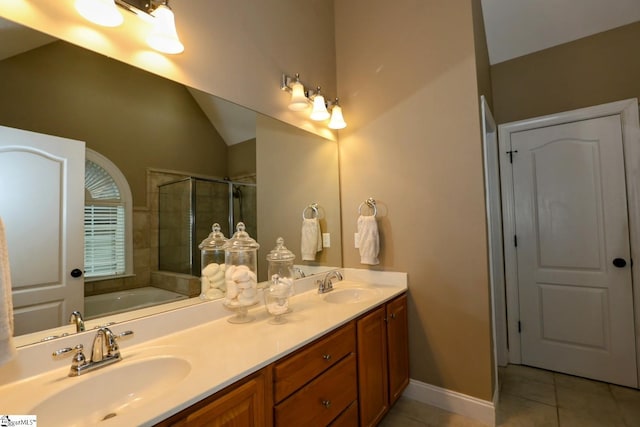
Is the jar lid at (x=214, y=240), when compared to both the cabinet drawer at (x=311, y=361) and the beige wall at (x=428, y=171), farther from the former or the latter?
the beige wall at (x=428, y=171)

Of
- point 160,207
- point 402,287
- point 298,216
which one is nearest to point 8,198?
point 160,207

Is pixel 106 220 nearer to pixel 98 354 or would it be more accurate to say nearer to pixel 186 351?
pixel 98 354

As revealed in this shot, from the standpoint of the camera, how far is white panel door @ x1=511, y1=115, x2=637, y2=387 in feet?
7.25

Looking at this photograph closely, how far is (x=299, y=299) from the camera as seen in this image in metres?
1.86

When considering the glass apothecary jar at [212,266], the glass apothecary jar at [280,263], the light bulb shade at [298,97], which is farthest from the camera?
the light bulb shade at [298,97]

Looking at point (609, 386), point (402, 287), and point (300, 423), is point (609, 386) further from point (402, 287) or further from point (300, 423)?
point (300, 423)

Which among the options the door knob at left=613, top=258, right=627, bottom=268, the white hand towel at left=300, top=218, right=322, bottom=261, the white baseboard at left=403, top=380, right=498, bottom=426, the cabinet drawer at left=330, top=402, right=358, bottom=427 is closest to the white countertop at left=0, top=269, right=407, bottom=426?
the cabinet drawer at left=330, top=402, right=358, bottom=427

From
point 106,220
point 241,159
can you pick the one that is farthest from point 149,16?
point 106,220

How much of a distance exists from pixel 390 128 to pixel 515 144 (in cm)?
127

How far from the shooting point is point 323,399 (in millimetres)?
1269

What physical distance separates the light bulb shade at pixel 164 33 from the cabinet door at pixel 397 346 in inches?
69.7

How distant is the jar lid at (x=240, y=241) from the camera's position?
1.51m

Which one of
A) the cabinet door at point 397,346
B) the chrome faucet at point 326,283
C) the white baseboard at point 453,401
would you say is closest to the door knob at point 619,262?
the white baseboard at point 453,401

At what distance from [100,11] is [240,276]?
3.79 feet
